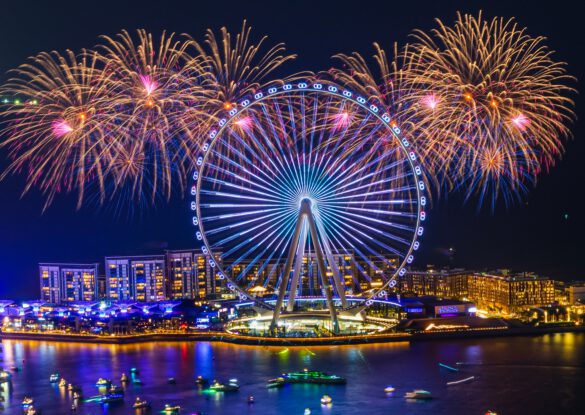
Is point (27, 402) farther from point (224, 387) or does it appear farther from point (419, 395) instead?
point (419, 395)

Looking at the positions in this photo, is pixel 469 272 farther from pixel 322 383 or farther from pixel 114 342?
pixel 322 383

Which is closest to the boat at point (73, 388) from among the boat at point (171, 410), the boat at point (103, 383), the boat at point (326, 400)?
the boat at point (103, 383)

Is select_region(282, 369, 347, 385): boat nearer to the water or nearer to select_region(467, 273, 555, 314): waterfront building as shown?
the water

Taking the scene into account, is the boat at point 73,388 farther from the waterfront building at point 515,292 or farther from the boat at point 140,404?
the waterfront building at point 515,292

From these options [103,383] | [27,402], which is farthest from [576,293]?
[27,402]

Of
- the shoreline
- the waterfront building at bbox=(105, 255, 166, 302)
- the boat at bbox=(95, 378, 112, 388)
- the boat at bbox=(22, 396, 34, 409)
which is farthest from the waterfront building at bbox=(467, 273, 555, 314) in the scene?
the boat at bbox=(22, 396, 34, 409)

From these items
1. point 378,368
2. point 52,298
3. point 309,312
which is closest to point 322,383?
point 378,368
